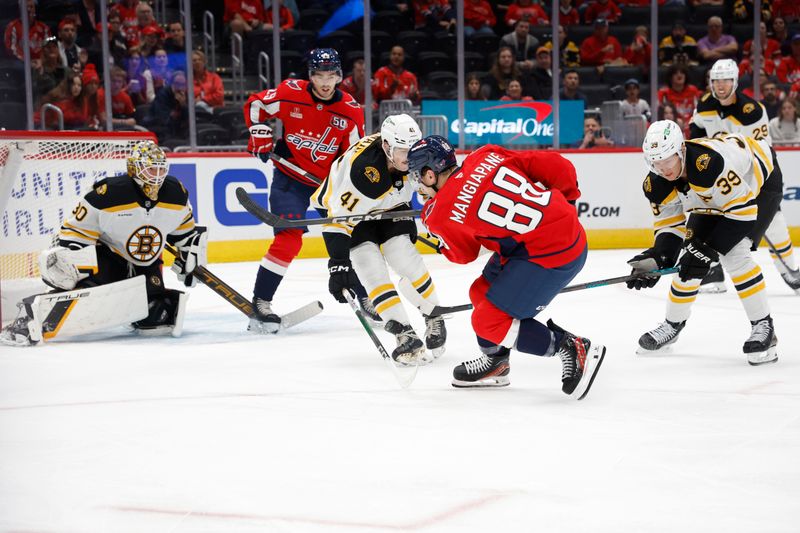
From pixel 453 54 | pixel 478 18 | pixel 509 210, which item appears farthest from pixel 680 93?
pixel 509 210

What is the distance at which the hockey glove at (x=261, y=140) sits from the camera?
438cm

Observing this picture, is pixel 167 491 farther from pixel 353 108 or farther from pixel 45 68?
pixel 45 68

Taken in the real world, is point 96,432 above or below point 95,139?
below

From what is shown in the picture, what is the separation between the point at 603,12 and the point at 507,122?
5.26 feet

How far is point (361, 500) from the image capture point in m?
2.02

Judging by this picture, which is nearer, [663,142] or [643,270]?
[663,142]

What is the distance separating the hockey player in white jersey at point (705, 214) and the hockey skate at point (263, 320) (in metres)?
1.57

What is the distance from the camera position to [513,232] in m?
2.75

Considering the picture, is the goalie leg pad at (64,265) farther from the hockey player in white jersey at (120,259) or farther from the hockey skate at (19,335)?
the hockey skate at (19,335)

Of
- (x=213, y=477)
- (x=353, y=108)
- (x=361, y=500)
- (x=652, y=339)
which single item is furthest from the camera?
(x=353, y=108)

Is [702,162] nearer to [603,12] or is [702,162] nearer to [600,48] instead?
[600,48]

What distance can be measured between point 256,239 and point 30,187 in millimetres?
2251

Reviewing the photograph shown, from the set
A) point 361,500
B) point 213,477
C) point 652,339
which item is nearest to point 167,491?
point 213,477

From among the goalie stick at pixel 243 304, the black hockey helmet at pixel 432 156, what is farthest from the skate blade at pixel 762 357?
the goalie stick at pixel 243 304
